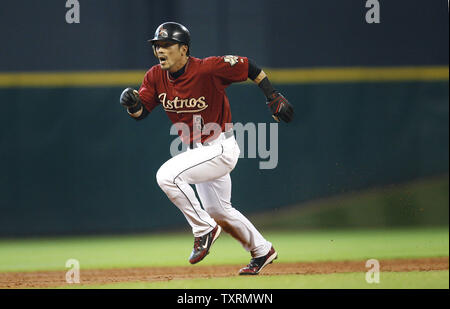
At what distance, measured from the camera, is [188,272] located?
4184 mm

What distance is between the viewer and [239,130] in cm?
563

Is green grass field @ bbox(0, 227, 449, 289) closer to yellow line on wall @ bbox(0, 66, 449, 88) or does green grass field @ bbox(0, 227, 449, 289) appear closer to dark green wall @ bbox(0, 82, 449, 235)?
dark green wall @ bbox(0, 82, 449, 235)

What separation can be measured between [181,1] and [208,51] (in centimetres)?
55

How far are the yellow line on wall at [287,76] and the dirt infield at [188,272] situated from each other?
2.03 m

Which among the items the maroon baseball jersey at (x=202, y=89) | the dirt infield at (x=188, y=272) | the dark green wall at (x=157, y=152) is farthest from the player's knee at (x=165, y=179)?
the dark green wall at (x=157, y=152)

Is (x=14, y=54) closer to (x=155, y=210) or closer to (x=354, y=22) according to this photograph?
(x=155, y=210)

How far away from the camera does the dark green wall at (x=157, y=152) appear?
5605 millimetres

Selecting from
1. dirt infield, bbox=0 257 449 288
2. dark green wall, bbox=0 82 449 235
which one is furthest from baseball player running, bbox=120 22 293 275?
dark green wall, bbox=0 82 449 235

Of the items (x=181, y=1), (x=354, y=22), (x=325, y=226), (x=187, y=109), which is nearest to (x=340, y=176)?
(x=325, y=226)

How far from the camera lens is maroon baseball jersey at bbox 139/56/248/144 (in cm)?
336

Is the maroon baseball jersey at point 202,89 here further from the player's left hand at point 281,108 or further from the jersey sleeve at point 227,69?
the player's left hand at point 281,108

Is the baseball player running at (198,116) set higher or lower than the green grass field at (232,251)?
higher

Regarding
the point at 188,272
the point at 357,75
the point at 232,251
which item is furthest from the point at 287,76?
the point at 188,272

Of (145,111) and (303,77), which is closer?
(145,111)
